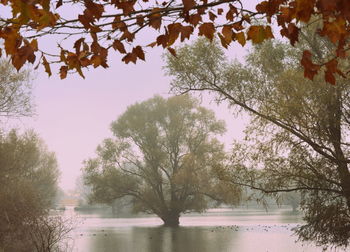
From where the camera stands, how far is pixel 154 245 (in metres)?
24.4

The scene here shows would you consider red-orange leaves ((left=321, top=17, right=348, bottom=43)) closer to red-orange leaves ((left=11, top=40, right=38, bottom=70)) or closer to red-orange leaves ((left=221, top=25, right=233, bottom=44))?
red-orange leaves ((left=221, top=25, right=233, bottom=44))

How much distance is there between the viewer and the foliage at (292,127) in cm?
A: 1266

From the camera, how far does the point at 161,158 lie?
1688 inches

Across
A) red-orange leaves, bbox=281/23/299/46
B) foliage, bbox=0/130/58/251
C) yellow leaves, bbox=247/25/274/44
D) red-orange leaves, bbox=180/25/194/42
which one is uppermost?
red-orange leaves, bbox=180/25/194/42

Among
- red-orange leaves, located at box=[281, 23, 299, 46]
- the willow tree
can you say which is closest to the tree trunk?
the willow tree

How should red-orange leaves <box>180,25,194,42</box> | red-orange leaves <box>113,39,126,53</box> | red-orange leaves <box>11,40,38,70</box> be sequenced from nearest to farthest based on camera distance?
red-orange leaves <box>11,40,38,70</box>
red-orange leaves <box>180,25,194,42</box>
red-orange leaves <box>113,39,126,53</box>

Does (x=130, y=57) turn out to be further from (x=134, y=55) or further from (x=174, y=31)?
(x=174, y=31)

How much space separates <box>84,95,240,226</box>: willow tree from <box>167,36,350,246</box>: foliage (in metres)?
24.6

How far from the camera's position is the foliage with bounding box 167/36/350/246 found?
12664 mm

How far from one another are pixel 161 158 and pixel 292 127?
30622 mm

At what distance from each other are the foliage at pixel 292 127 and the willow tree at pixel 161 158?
2462cm

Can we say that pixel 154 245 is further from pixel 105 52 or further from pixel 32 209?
pixel 105 52

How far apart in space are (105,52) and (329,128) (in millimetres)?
10473

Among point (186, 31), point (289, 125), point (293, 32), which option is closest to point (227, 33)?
point (186, 31)
